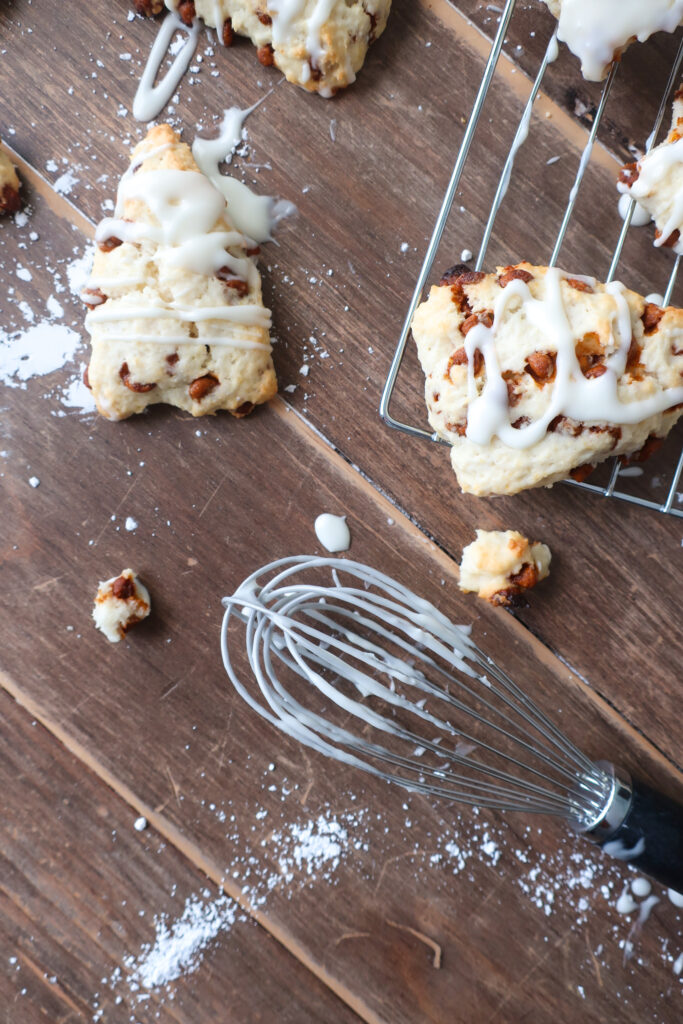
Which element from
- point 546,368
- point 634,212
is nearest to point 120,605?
point 546,368

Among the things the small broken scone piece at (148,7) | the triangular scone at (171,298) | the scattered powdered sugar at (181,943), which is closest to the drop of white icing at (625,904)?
the scattered powdered sugar at (181,943)

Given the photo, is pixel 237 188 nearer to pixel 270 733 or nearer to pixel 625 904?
pixel 270 733

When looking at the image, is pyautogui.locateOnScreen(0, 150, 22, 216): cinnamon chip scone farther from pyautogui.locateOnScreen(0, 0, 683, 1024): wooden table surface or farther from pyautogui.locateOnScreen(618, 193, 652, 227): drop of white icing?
pyautogui.locateOnScreen(618, 193, 652, 227): drop of white icing

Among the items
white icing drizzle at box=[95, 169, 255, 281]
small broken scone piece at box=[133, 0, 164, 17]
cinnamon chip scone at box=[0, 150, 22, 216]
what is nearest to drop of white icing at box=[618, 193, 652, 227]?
white icing drizzle at box=[95, 169, 255, 281]

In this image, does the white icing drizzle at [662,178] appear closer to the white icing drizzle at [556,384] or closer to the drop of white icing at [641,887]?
the white icing drizzle at [556,384]

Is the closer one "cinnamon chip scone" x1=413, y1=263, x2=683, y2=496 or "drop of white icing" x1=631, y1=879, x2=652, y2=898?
"cinnamon chip scone" x1=413, y1=263, x2=683, y2=496

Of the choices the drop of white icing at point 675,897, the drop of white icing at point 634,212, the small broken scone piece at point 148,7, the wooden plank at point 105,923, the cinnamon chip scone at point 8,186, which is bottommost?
the wooden plank at point 105,923
